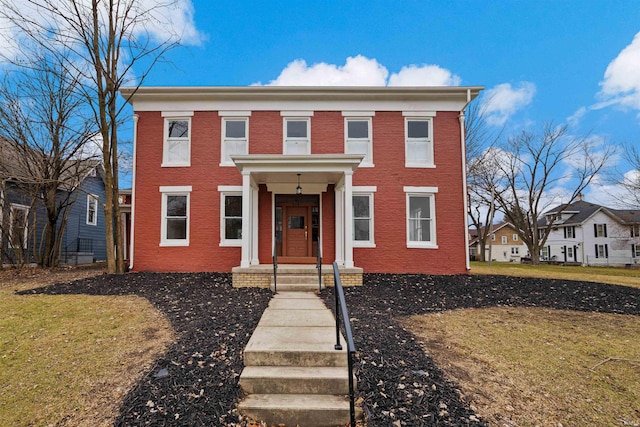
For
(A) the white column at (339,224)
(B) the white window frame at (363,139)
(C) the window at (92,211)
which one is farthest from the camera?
(C) the window at (92,211)

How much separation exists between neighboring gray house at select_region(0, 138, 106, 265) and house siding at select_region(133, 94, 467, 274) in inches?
84.3

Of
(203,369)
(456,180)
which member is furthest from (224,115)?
(203,369)

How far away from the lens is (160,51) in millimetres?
11125

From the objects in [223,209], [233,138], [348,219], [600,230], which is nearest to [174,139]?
[233,138]

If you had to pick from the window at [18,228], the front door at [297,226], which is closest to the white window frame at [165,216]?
the front door at [297,226]

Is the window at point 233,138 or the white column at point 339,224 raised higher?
the window at point 233,138

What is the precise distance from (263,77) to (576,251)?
42.3 metres

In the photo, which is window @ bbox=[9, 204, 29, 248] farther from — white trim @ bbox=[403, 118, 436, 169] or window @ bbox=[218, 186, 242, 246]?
white trim @ bbox=[403, 118, 436, 169]

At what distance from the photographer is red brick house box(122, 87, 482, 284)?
1117cm

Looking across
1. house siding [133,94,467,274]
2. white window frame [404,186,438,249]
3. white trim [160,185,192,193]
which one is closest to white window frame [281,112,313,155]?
house siding [133,94,467,274]

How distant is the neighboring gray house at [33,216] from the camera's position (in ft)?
41.6

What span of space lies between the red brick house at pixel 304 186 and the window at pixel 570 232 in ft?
123

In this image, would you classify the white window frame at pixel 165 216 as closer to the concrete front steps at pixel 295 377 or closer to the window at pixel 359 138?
the window at pixel 359 138

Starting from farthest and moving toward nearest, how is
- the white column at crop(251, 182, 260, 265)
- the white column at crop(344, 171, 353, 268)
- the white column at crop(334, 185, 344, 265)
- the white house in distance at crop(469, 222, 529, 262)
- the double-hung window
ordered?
the white house in distance at crop(469, 222, 529, 262) → the double-hung window → the white column at crop(334, 185, 344, 265) → the white column at crop(251, 182, 260, 265) → the white column at crop(344, 171, 353, 268)
